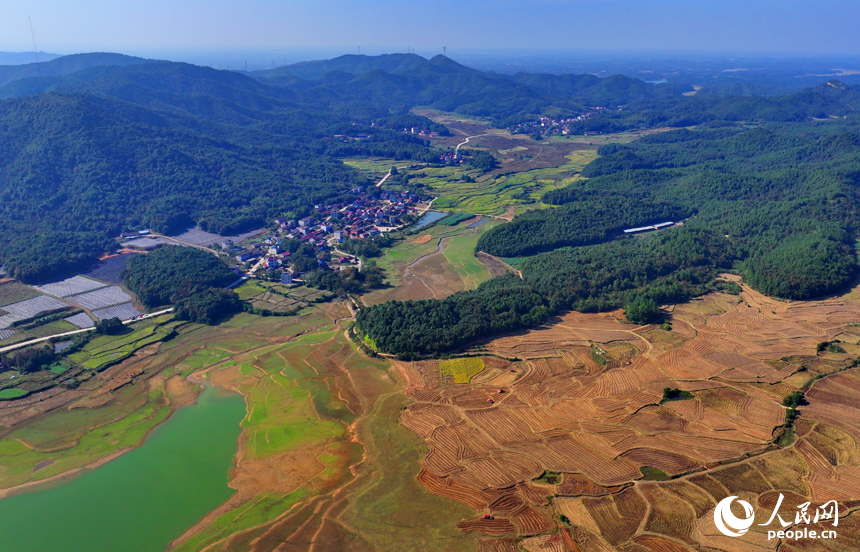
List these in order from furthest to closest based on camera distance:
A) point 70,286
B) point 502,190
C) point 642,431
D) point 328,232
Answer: point 502,190 < point 328,232 < point 70,286 < point 642,431

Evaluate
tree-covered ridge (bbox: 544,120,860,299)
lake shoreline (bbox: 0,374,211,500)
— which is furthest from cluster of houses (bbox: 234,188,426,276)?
lake shoreline (bbox: 0,374,211,500)

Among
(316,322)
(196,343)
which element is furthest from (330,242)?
(196,343)

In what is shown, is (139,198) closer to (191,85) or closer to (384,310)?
(384,310)

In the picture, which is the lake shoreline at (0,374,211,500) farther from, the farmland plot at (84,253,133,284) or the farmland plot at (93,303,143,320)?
the farmland plot at (84,253,133,284)

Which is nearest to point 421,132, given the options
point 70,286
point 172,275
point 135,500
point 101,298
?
point 172,275

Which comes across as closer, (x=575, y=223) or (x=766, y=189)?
(x=575, y=223)

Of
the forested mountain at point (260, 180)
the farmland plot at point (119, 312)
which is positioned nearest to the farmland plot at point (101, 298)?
the farmland plot at point (119, 312)

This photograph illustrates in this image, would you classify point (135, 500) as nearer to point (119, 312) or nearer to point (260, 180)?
point (119, 312)
